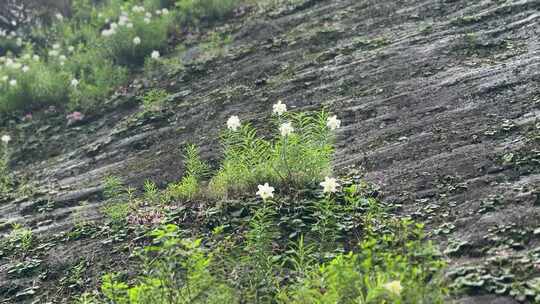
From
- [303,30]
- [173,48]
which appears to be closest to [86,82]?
[173,48]

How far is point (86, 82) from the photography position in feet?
35.2

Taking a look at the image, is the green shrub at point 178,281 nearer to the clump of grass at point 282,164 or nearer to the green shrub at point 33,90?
the clump of grass at point 282,164

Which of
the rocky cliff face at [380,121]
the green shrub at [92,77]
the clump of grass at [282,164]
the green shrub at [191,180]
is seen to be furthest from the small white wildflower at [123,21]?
the clump of grass at [282,164]

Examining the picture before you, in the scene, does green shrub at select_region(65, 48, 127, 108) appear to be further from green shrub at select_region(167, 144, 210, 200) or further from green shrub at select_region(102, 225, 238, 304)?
green shrub at select_region(102, 225, 238, 304)

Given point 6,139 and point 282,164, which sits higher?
point 6,139

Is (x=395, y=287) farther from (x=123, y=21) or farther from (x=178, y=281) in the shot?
(x=123, y=21)

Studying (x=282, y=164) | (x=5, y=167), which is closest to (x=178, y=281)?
(x=282, y=164)

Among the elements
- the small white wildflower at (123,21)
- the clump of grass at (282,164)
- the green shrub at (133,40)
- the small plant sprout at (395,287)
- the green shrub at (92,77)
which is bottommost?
the clump of grass at (282,164)

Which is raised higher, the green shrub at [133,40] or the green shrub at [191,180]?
the green shrub at [133,40]

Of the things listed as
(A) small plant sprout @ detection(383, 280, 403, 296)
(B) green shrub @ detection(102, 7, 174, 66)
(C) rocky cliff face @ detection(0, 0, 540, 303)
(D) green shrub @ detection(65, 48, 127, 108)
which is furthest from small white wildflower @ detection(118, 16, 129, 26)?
(A) small plant sprout @ detection(383, 280, 403, 296)

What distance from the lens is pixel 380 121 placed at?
22.0 feet

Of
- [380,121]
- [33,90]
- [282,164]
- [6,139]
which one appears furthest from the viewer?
[33,90]

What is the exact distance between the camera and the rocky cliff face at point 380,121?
4681 millimetres

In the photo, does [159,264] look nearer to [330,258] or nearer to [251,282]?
[251,282]
